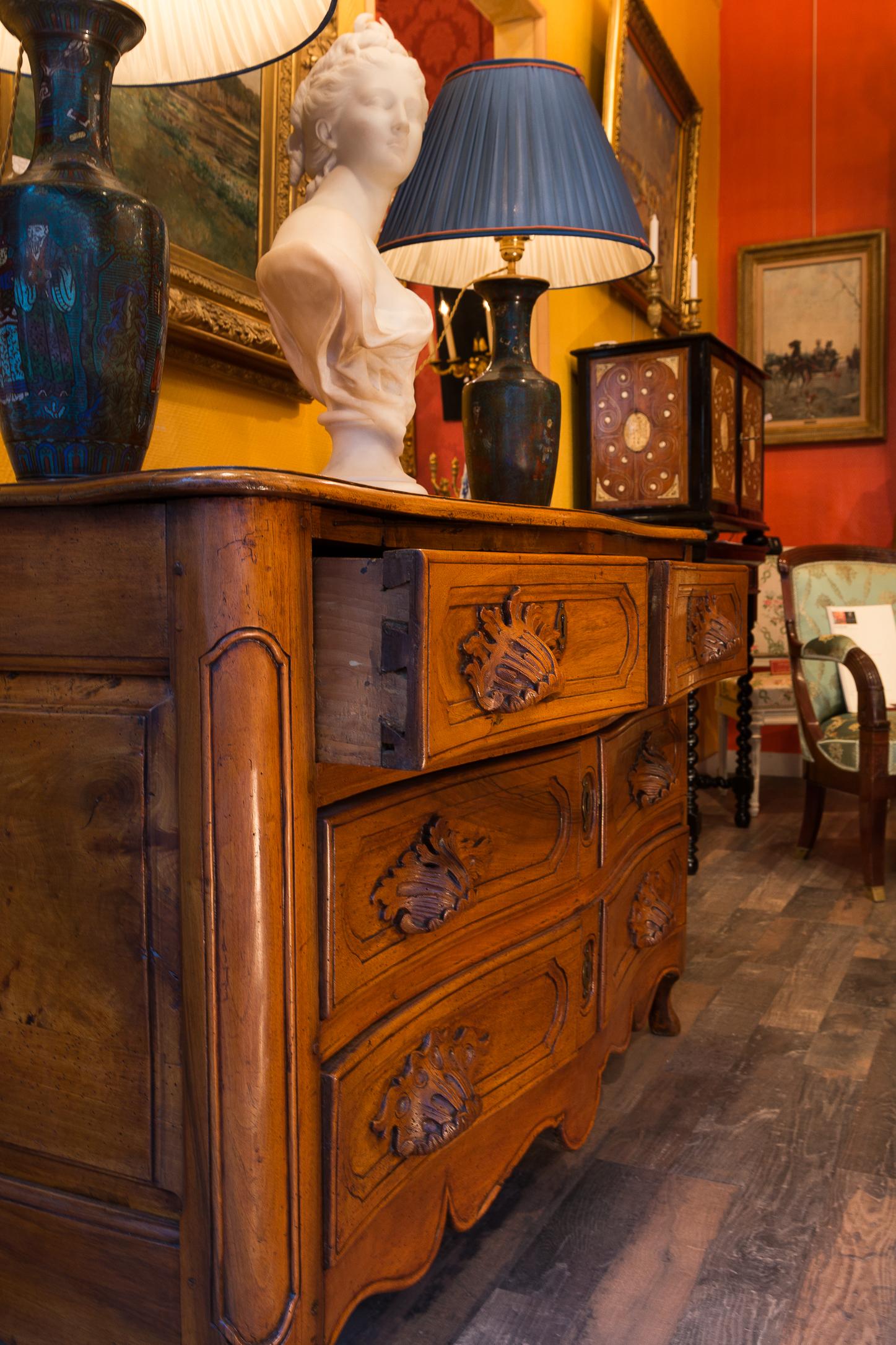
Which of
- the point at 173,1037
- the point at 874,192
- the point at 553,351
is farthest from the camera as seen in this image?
the point at 874,192

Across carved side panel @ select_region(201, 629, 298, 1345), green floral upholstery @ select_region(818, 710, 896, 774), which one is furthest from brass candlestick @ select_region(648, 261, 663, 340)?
carved side panel @ select_region(201, 629, 298, 1345)

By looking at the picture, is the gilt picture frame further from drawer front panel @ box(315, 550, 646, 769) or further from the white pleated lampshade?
drawer front panel @ box(315, 550, 646, 769)

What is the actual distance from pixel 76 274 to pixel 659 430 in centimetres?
271

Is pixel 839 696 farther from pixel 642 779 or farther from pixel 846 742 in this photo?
pixel 642 779

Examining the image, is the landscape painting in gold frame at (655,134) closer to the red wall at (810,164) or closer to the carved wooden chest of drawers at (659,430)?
the carved wooden chest of drawers at (659,430)

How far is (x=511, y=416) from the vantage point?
1760 mm

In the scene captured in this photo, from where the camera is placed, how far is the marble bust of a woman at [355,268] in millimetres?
1374

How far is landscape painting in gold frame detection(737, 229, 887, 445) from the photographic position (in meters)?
5.48

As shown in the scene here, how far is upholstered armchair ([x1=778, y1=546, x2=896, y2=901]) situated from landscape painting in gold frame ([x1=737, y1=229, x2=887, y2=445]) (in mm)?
1601

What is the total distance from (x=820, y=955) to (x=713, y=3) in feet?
16.4

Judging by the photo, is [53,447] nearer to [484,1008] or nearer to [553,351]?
[484,1008]

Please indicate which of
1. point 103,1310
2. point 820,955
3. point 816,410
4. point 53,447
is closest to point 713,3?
point 816,410

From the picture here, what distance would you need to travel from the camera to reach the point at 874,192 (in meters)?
5.48

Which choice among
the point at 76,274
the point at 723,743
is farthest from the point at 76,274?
the point at 723,743
